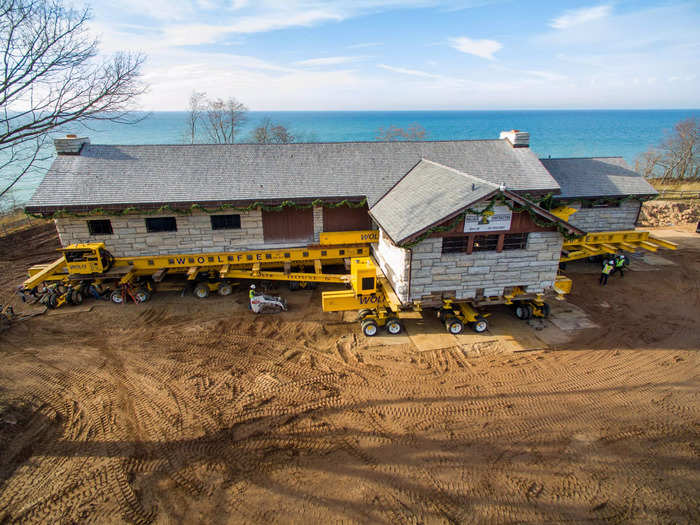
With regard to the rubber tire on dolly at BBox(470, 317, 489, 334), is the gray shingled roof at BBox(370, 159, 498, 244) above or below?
above

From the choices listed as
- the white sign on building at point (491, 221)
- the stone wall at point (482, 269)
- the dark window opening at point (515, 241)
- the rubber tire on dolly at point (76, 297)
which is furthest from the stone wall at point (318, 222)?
the rubber tire on dolly at point (76, 297)

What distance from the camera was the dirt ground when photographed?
7.94 meters

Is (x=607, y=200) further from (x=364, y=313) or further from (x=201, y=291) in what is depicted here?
(x=201, y=291)

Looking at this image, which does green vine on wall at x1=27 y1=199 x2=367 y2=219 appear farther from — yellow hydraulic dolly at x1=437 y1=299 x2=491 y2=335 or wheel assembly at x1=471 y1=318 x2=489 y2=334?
wheel assembly at x1=471 y1=318 x2=489 y2=334

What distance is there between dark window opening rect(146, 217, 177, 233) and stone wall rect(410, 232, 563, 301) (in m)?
10.5

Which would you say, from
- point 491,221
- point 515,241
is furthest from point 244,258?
point 515,241

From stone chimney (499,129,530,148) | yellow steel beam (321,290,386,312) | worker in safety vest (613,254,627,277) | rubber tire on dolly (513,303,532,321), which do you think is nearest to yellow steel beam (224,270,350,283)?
yellow steel beam (321,290,386,312)

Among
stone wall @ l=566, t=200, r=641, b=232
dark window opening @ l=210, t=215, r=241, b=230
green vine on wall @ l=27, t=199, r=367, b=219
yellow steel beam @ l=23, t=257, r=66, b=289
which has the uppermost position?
green vine on wall @ l=27, t=199, r=367, b=219

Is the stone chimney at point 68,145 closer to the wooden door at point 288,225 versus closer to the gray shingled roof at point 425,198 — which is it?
the wooden door at point 288,225

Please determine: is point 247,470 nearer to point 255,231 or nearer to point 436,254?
point 436,254

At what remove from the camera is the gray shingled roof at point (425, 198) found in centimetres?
1199

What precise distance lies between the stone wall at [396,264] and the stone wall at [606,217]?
10.8 meters

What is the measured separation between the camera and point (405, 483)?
834 centimetres

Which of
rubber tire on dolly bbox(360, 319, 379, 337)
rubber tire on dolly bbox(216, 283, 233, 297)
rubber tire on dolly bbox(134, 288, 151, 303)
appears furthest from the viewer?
rubber tire on dolly bbox(216, 283, 233, 297)
